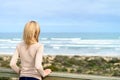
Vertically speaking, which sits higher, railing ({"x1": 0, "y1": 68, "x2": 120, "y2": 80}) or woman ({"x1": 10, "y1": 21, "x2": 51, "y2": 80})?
woman ({"x1": 10, "y1": 21, "x2": 51, "y2": 80})

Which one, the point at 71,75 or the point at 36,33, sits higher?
the point at 36,33

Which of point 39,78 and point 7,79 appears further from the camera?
point 7,79

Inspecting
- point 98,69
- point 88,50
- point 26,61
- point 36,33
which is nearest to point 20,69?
point 26,61

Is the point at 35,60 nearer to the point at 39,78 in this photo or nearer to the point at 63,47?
the point at 39,78

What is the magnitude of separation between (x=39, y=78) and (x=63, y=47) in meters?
28.7

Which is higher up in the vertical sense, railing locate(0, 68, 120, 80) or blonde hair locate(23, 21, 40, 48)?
blonde hair locate(23, 21, 40, 48)

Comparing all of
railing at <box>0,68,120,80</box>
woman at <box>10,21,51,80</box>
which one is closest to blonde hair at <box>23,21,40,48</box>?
woman at <box>10,21,51,80</box>

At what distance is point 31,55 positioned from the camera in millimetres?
2945

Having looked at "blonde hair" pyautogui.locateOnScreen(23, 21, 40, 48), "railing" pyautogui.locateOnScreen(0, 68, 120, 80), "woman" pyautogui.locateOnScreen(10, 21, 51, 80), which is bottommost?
"railing" pyautogui.locateOnScreen(0, 68, 120, 80)

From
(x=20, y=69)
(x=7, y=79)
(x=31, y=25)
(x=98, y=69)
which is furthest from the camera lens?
(x=98, y=69)

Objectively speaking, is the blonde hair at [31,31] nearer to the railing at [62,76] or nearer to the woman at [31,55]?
the woman at [31,55]

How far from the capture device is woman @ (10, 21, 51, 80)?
2834 mm

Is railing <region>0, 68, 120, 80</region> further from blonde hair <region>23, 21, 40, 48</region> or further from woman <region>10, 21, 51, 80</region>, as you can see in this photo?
blonde hair <region>23, 21, 40, 48</region>

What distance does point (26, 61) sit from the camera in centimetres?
297
